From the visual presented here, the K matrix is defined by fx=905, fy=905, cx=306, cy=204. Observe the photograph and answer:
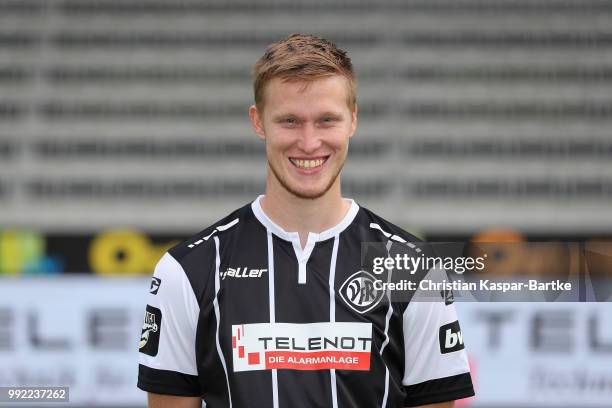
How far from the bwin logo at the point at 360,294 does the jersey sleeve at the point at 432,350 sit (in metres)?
0.09

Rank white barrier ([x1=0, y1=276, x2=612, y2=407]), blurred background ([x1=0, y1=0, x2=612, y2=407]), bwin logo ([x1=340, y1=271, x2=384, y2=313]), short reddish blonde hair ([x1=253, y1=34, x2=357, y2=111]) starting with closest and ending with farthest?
short reddish blonde hair ([x1=253, y1=34, x2=357, y2=111])
bwin logo ([x1=340, y1=271, x2=384, y2=313])
white barrier ([x1=0, y1=276, x2=612, y2=407])
blurred background ([x1=0, y1=0, x2=612, y2=407])

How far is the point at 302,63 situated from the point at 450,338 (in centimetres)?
83

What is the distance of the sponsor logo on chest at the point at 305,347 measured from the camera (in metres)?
2.31

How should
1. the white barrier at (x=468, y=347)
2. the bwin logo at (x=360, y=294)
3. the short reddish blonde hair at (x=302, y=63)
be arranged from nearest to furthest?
the short reddish blonde hair at (x=302, y=63), the bwin logo at (x=360, y=294), the white barrier at (x=468, y=347)

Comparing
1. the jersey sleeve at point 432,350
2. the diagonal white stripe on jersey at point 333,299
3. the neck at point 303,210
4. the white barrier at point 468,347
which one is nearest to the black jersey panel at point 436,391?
the jersey sleeve at point 432,350

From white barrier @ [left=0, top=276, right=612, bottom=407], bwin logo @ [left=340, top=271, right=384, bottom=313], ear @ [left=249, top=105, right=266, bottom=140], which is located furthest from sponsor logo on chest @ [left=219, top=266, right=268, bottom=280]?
white barrier @ [left=0, top=276, right=612, bottom=407]

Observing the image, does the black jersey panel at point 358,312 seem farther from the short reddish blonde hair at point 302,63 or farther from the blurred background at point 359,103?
the blurred background at point 359,103

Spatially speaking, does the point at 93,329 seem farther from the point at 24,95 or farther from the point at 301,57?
the point at 24,95

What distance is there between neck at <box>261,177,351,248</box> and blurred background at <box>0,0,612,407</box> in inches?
1964

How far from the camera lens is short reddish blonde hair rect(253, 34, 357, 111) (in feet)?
7.43

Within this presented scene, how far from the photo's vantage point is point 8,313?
10.1 meters

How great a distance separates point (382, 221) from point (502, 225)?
51231 mm

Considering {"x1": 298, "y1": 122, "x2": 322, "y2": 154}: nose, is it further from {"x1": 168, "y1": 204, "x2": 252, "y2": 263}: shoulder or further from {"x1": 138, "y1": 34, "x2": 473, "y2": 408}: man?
{"x1": 168, "y1": 204, "x2": 252, "y2": 263}: shoulder

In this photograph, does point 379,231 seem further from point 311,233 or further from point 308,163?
point 308,163
